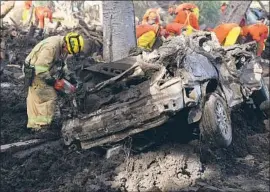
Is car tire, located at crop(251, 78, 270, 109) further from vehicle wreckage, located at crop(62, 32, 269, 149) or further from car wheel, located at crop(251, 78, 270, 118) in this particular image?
vehicle wreckage, located at crop(62, 32, 269, 149)

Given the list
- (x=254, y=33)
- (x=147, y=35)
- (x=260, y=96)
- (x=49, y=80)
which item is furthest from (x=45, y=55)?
(x=254, y=33)

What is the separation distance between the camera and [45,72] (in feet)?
23.6

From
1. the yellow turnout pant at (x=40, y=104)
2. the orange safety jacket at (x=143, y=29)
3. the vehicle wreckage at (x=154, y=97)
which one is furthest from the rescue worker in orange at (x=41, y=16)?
the vehicle wreckage at (x=154, y=97)

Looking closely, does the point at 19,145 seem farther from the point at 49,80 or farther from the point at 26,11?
the point at 26,11

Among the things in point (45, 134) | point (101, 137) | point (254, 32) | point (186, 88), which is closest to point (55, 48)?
point (45, 134)

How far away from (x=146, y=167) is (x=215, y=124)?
1038 mm

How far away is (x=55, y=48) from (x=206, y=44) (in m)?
2.31

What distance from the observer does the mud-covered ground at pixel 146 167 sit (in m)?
5.71

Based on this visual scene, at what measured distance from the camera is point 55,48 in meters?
7.25

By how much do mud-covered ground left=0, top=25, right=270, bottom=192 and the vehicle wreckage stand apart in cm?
27

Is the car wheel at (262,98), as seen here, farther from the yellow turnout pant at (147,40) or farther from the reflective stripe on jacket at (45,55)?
the reflective stripe on jacket at (45,55)

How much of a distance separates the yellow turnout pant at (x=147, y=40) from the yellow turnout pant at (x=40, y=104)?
251 cm

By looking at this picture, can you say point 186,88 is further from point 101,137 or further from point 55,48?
point 55,48

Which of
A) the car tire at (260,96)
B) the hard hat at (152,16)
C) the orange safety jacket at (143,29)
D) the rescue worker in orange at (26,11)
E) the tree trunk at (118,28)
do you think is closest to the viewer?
the car tire at (260,96)
